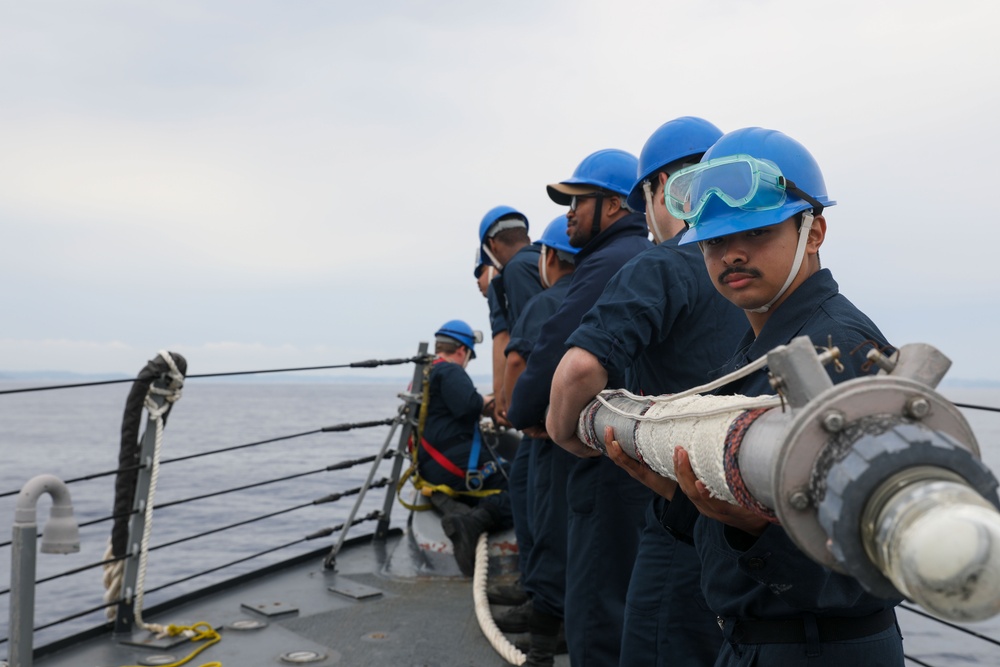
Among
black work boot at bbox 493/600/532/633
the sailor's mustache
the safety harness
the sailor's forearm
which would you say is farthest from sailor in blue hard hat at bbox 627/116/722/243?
the safety harness

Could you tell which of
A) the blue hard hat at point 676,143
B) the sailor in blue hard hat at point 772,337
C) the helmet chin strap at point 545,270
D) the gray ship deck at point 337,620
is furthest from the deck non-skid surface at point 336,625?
the sailor in blue hard hat at point 772,337

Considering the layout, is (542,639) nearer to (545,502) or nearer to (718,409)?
(545,502)

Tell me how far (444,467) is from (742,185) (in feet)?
14.9

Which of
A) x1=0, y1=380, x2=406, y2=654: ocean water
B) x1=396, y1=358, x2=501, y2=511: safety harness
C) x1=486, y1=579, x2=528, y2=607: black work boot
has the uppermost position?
x1=396, y1=358, x2=501, y2=511: safety harness

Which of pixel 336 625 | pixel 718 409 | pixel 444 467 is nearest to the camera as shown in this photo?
pixel 718 409

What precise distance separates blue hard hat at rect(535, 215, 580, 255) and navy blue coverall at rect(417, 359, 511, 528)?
7.15ft

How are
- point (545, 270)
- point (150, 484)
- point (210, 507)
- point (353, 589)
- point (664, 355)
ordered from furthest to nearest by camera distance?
point (210, 507)
point (353, 589)
point (150, 484)
point (545, 270)
point (664, 355)

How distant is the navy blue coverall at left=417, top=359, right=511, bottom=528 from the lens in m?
6.21

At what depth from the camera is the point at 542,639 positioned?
4.13 m

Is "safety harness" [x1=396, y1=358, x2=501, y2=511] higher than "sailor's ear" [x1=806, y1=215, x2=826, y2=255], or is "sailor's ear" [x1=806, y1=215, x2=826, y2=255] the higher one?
"sailor's ear" [x1=806, y1=215, x2=826, y2=255]

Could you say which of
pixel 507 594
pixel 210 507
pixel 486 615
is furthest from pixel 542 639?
pixel 210 507

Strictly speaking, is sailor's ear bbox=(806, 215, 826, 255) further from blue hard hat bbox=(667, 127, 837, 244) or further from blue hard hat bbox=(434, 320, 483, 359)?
blue hard hat bbox=(434, 320, 483, 359)

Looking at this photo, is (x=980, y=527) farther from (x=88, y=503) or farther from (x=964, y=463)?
(x=88, y=503)

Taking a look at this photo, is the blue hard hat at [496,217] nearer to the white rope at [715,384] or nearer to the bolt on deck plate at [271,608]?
the bolt on deck plate at [271,608]
